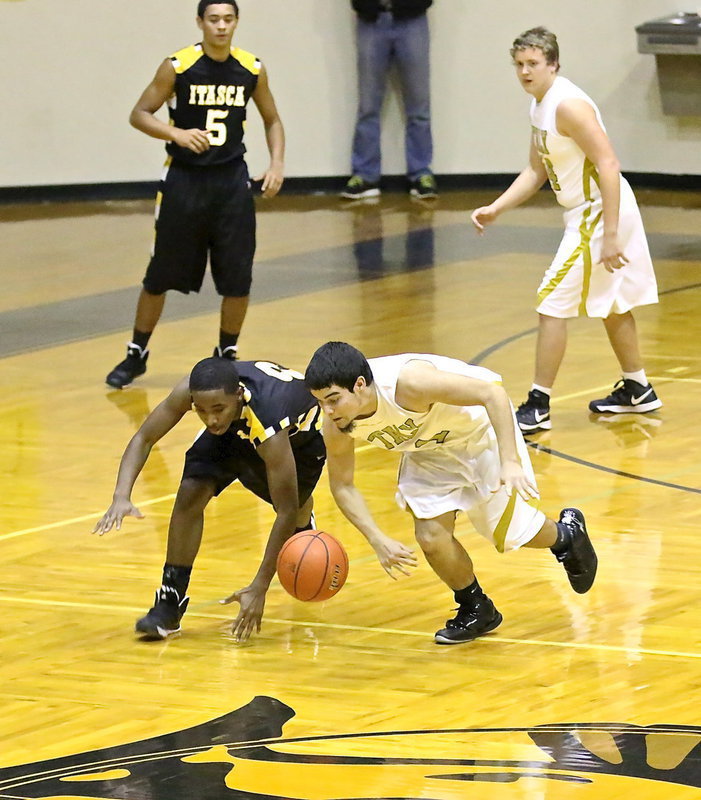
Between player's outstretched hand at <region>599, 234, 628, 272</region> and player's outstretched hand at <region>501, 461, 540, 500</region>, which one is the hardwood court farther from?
player's outstretched hand at <region>599, 234, 628, 272</region>

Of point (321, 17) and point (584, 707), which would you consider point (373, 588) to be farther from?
point (321, 17)

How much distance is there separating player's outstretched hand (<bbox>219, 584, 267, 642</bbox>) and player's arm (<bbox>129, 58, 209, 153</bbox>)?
13.1ft

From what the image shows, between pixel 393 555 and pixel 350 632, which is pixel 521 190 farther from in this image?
pixel 393 555

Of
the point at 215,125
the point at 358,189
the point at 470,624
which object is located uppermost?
the point at 215,125

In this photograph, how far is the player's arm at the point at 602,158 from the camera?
7.68 meters

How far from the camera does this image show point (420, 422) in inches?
200

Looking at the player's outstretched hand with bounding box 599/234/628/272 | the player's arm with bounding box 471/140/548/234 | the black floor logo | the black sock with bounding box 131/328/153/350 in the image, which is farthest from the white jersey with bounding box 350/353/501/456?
the black sock with bounding box 131/328/153/350

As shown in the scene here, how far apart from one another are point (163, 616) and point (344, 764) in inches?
48.8

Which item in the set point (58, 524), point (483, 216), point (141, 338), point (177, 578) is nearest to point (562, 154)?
point (483, 216)

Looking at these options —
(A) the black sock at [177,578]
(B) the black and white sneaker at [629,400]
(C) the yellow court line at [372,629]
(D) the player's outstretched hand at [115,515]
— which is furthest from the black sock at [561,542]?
(B) the black and white sneaker at [629,400]

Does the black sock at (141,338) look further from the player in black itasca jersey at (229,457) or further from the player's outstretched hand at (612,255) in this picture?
the player in black itasca jersey at (229,457)

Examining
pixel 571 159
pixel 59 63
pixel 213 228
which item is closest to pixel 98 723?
pixel 571 159

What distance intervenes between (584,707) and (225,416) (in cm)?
137

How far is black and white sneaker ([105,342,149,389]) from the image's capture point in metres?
9.04
